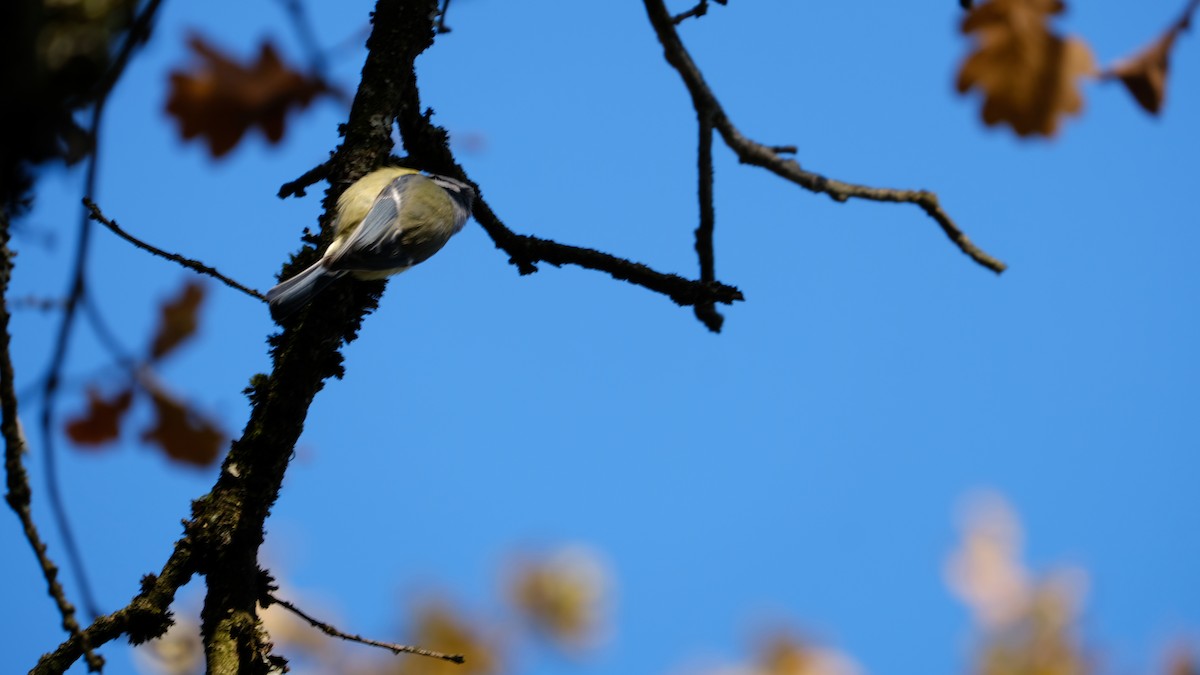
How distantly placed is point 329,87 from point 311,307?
0.80 m

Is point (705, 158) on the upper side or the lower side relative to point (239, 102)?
upper

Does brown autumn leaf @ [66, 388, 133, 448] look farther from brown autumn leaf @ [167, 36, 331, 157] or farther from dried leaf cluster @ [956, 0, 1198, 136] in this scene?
dried leaf cluster @ [956, 0, 1198, 136]

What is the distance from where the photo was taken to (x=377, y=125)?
7.87 feet

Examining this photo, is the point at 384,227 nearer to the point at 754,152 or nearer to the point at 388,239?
the point at 388,239

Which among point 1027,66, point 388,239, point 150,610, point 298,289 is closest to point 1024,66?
point 1027,66

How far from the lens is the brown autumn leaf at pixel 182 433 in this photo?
2232 millimetres

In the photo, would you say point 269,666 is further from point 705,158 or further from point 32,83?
point 705,158

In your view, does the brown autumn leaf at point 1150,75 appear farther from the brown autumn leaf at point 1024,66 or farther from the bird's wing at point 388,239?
the bird's wing at point 388,239

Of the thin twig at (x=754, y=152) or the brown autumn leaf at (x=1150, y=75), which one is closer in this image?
the brown autumn leaf at (x=1150, y=75)

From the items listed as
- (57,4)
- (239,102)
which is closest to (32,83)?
(57,4)

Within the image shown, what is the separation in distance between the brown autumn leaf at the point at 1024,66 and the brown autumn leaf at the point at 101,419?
81.7 inches

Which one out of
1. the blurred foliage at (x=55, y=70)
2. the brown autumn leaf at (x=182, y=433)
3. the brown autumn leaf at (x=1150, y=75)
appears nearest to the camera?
the blurred foliage at (x=55, y=70)

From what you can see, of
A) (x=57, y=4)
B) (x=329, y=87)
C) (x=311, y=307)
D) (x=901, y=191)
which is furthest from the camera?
(x=901, y=191)

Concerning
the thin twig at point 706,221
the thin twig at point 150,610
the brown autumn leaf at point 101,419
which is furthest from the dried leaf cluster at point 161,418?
the thin twig at point 706,221
